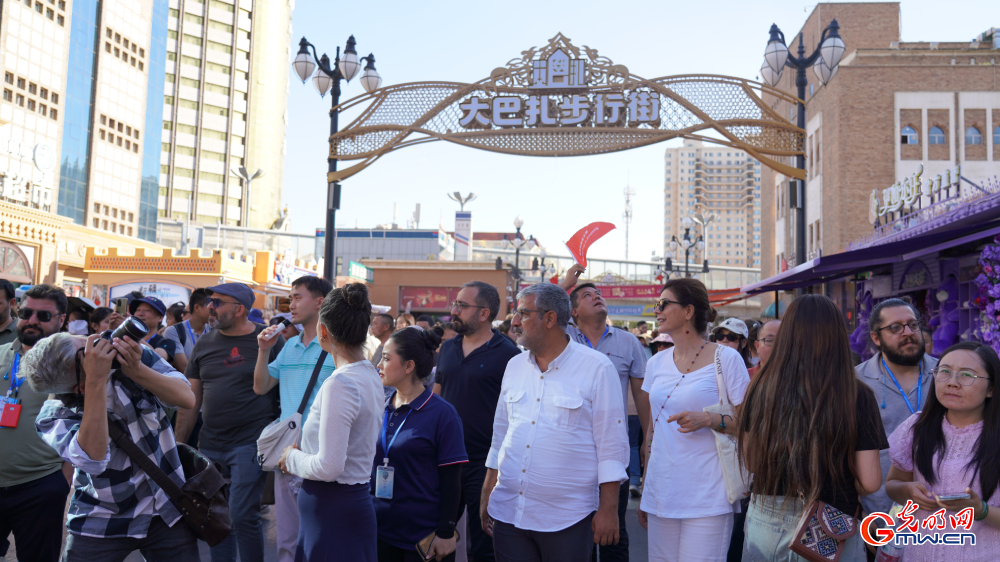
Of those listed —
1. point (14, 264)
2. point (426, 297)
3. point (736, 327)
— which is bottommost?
point (736, 327)

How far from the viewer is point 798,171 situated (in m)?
10.9

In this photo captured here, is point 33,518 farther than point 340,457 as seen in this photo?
Yes

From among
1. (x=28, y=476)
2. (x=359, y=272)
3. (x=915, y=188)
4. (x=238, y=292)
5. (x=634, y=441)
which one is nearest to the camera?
(x=28, y=476)

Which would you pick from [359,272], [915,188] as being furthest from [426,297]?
[915,188]

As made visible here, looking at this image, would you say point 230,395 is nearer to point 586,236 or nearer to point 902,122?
point 586,236

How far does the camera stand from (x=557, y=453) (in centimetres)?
346

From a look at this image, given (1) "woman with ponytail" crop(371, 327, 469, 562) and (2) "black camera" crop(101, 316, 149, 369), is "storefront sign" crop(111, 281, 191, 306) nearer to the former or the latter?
(1) "woman with ponytail" crop(371, 327, 469, 562)

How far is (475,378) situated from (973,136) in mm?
35841

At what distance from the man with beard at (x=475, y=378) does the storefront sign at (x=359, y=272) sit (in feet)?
83.9

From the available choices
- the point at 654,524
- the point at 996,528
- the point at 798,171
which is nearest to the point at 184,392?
the point at 654,524

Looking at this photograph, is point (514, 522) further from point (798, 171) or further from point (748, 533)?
point (798, 171)

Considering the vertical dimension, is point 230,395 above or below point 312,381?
below

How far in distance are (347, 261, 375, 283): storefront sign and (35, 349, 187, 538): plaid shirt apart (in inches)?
1065

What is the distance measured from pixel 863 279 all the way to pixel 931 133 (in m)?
21.1
